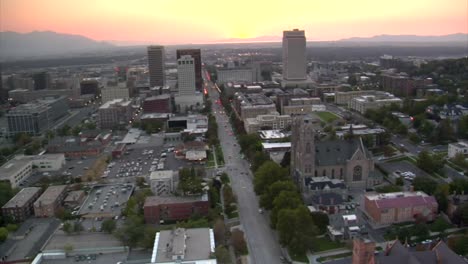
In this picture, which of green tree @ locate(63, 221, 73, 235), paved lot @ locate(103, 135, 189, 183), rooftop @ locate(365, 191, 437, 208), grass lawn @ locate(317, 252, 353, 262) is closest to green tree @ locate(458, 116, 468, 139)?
rooftop @ locate(365, 191, 437, 208)

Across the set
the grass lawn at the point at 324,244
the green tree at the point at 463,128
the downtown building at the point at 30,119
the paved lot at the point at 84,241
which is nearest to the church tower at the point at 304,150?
the grass lawn at the point at 324,244

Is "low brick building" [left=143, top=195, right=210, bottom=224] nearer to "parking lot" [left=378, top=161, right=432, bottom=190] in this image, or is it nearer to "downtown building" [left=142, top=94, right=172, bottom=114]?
"parking lot" [left=378, top=161, right=432, bottom=190]

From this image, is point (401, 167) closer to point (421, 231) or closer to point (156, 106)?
point (421, 231)

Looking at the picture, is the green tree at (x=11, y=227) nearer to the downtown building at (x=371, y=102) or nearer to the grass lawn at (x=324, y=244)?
the grass lawn at (x=324, y=244)

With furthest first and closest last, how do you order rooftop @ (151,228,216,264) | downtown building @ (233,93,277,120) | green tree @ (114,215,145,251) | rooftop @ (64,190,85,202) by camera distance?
downtown building @ (233,93,277,120) < rooftop @ (64,190,85,202) < green tree @ (114,215,145,251) < rooftop @ (151,228,216,264)

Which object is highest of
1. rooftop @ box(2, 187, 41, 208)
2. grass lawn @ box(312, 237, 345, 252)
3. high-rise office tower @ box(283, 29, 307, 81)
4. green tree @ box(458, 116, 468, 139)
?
high-rise office tower @ box(283, 29, 307, 81)

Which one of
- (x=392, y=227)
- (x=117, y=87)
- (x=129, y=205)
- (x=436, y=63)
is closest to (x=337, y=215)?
(x=392, y=227)

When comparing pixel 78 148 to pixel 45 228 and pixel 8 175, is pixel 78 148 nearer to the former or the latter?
pixel 8 175
